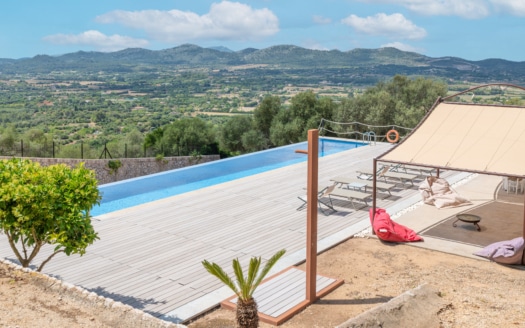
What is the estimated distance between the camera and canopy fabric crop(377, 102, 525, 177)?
8.57 metres

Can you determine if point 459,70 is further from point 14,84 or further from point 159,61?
point 159,61

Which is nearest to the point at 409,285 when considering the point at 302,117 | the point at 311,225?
the point at 311,225

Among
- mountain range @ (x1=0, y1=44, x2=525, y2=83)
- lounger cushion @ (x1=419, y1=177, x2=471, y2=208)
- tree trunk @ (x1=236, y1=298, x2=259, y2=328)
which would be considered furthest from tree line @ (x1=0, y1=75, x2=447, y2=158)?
mountain range @ (x1=0, y1=44, x2=525, y2=83)

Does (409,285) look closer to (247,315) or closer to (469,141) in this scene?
(247,315)

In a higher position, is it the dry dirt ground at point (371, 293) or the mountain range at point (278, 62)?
the mountain range at point (278, 62)

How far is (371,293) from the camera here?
6980mm

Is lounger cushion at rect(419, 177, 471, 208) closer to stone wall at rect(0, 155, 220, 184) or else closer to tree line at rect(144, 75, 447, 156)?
stone wall at rect(0, 155, 220, 184)

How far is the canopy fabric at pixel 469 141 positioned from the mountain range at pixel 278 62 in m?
54.7

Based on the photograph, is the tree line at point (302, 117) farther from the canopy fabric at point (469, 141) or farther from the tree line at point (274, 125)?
the canopy fabric at point (469, 141)

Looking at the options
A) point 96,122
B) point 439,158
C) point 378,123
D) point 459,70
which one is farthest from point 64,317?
point 459,70

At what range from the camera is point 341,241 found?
Result: 9.13 meters

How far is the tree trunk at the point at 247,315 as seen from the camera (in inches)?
210

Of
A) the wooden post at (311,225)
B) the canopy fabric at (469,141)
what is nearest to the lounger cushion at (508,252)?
the canopy fabric at (469,141)

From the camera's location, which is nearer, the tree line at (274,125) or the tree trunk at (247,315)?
the tree trunk at (247,315)
